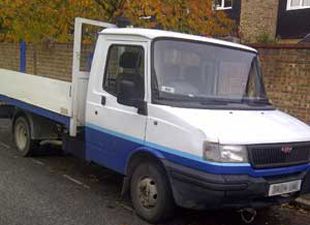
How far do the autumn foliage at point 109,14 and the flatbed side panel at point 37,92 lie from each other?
7.79 ft

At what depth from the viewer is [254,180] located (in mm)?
5406

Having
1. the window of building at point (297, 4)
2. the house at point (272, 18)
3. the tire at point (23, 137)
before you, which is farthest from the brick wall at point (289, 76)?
the window of building at point (297, 4)

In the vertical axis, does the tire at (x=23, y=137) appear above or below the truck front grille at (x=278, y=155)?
below

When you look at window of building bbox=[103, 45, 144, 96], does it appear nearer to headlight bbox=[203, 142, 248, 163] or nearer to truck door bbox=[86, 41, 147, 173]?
truck door bbox=[86, 41, 147, 173]

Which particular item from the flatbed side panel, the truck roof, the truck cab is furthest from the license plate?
the flatbed side panel

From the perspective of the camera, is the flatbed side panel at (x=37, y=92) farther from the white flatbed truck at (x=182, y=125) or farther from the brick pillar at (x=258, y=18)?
the brick pillar at (x=258, y=18)

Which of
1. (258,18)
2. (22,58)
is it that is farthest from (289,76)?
(258,18)

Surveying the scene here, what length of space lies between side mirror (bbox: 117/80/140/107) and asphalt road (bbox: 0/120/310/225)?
130cm

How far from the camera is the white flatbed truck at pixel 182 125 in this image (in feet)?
17.6

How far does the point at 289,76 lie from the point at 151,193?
4619 millimetres

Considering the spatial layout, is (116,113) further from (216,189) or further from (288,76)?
(288,76)

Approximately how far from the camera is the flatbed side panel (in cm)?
760

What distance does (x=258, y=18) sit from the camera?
21469mm

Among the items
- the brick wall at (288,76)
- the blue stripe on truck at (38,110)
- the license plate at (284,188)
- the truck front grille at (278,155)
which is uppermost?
the brick wall at (288,76)
